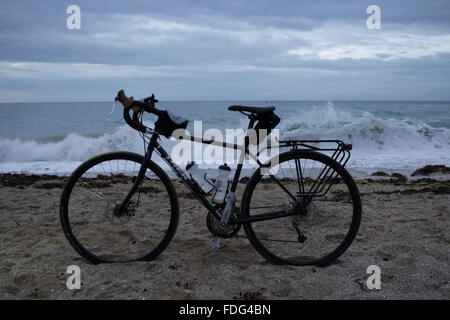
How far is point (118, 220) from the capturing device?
370cm

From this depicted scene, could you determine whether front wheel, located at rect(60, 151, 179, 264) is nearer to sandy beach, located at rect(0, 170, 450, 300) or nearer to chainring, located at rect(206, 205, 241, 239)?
sandy beach, located at rect(0, 170, 450, 300)

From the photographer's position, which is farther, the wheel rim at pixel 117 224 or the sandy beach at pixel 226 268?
the wheel rim at pixel 117 224

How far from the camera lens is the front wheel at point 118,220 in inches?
117

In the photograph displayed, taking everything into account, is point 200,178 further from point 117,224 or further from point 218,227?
point 117,224

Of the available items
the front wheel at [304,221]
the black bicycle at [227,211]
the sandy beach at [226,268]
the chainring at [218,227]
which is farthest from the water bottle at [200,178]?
the sandy beach at [226,268]

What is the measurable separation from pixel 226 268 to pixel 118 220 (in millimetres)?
1375

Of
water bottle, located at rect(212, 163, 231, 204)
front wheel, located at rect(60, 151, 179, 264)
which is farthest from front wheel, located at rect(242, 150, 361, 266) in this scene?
front wheel, located at rect(60, 151, 179, 264)

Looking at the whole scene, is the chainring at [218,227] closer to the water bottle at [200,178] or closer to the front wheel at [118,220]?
the water bottle at [200,178]

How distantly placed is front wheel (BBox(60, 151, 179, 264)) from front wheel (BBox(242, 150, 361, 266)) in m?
0.88

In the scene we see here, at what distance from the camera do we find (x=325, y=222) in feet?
13.2

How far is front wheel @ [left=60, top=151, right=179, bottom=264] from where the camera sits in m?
2.97

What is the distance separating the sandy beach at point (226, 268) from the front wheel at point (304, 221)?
181 mm
